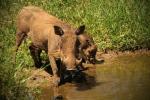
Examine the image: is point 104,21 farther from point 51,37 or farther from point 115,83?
point 115,83

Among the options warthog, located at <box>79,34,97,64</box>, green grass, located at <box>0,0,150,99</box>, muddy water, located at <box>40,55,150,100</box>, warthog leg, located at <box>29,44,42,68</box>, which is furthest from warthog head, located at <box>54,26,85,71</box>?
warthog leg, located at <box>29,44,42,68</box>

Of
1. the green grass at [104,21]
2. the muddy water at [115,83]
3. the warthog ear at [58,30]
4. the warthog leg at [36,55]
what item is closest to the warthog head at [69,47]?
the warthog ear at [58,30]

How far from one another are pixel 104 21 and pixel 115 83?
3179 millimetres

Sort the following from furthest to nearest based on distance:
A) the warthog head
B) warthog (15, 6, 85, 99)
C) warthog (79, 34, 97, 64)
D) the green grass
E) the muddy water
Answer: the green grass, warthog (79, 34, 97, 64), warthog (15, 6, 85, 99), the warthog head, the muddy water

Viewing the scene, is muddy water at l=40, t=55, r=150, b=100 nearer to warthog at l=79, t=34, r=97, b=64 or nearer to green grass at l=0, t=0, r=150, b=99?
warthog at l=79, t=34, r=97, b=64

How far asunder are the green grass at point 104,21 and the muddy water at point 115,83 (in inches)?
25.0

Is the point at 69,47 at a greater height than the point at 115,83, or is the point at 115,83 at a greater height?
the point at 69,47

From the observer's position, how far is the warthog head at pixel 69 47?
8.23 meters

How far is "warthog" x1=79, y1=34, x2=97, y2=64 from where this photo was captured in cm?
945

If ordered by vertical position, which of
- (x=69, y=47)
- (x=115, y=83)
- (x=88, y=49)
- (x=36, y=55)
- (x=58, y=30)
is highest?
(x=58, y=30)

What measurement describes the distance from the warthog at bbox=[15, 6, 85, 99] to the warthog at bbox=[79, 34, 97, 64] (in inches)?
20.4

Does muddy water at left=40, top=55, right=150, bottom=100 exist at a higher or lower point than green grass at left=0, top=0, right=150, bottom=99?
lower

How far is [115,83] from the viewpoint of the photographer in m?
8.33

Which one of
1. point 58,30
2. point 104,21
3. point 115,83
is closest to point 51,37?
point 58,30
